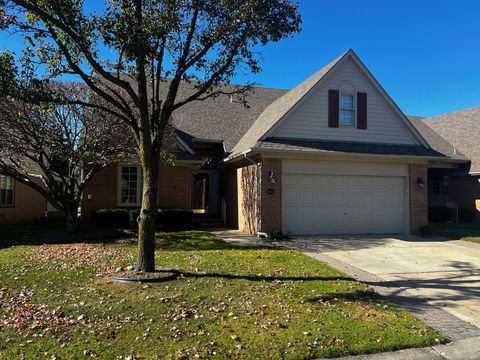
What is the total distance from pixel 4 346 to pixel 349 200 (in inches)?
504

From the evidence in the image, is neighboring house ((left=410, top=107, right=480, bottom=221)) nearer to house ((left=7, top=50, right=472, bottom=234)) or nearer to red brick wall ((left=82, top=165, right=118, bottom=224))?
house ((left=7, top=50, right=472, bottom=234))

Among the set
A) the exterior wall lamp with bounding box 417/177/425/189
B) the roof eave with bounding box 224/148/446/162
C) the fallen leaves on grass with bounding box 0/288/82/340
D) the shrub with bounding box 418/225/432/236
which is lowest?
the fallen leaves on grass with bounding box 0/288/82/340

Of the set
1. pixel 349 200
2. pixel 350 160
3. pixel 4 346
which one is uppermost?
pixel 350 160

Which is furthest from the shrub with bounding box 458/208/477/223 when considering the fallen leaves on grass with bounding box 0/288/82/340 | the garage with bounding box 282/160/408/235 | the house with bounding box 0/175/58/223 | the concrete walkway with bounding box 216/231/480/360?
the house with bounding box 0/175/58/223

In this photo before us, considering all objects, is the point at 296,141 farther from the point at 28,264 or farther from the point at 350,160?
the point at 28,264

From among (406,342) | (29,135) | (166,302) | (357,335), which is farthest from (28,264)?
(406,342)

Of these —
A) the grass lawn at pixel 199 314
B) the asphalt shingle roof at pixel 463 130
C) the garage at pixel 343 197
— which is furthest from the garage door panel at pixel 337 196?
the asphalt shingle roof at pixel 463 130

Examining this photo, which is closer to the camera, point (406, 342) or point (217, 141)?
point (406, 342)

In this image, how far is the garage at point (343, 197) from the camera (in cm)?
1455

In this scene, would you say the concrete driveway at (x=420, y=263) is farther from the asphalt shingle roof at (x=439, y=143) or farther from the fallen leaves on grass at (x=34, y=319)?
the asphalt shingle roof at (x=439, y=143)

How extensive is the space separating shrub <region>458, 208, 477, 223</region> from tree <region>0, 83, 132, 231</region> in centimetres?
1666

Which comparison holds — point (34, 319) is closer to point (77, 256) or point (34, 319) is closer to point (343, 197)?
point (77, 256)

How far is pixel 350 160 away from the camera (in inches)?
592

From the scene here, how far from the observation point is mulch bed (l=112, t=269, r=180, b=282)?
7.29m
